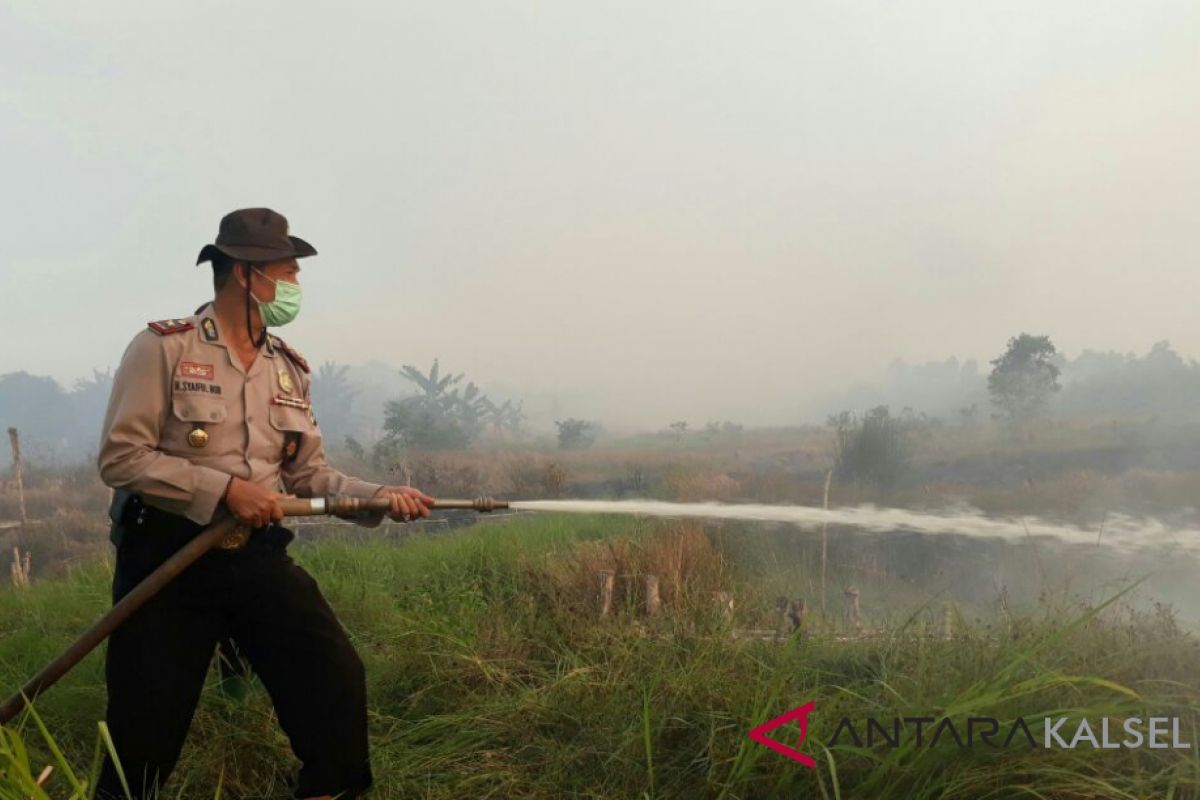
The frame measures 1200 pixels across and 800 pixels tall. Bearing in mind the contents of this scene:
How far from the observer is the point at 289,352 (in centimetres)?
313

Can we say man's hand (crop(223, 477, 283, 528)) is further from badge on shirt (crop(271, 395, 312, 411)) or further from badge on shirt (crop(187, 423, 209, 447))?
badge on shirt (crop(271, 395, 312, 411))

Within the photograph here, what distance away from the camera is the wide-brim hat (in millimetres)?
2783

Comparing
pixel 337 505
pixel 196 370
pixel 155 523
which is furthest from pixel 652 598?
pixel 196 370

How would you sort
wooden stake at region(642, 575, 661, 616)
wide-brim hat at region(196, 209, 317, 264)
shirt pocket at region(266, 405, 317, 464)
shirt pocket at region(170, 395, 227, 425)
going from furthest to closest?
wooden stake at region(642, 575, 661, 616)
shirt pocket at region(266, 405, 317, 464)
wide-brim hat at region(196, 209, 317, 264)
shirt pocket at region(170, 395, 227, 425)

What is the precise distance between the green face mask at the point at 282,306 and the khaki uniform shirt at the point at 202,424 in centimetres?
13

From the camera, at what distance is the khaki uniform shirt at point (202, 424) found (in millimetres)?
2449

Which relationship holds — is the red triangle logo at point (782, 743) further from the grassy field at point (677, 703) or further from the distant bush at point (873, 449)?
the distant bush at point (873, 449)

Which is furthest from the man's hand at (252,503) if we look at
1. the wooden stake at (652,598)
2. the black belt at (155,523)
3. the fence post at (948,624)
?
the fence post at (948,624)

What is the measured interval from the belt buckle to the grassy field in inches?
31.7

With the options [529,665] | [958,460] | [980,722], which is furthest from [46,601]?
[958,460]

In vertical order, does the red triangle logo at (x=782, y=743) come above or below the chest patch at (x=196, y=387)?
below

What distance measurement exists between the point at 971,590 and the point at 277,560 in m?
11.8

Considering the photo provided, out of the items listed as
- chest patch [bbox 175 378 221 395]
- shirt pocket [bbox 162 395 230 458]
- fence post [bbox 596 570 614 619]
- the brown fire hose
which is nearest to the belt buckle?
the brown fire hose

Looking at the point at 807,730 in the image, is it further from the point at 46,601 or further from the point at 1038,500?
the point at 1038,500
